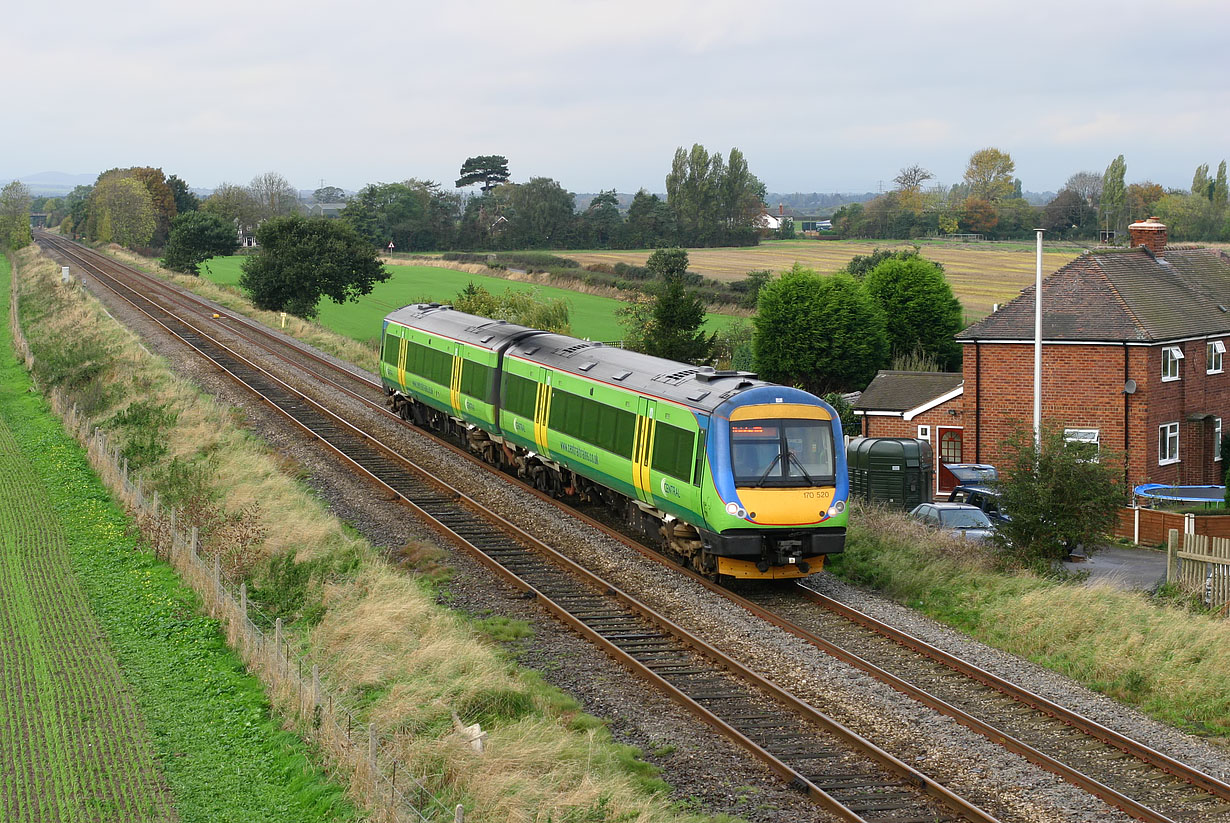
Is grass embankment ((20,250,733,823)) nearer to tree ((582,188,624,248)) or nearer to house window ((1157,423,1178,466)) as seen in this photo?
house window ((1157,423,1178,466))

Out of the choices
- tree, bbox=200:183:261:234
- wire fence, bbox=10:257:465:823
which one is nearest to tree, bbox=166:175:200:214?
tree, bbox=200:183:261:234

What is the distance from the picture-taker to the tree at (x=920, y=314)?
53625 mm

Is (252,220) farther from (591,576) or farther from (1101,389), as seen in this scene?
(591,576)

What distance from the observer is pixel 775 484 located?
55.1 ft

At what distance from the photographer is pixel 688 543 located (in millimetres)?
18219

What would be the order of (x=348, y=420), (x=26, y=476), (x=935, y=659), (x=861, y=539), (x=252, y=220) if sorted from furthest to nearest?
1. (x=252, y=220)
2. (x=348, y=420)
3. (x=26, y=476)
4. (x=861, y=539)
5. (x=935, y=659)

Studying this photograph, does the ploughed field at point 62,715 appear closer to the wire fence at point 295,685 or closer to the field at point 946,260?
the wire fence at point 295,685

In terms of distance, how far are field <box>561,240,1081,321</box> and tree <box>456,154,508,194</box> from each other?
49691 millimetres

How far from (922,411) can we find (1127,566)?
11742 millimetres

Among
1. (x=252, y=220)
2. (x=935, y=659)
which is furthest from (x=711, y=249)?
(x=935, y=659)

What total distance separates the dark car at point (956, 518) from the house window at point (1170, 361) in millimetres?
11029

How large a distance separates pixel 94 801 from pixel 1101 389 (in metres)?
28.5

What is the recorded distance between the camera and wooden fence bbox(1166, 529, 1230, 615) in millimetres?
17031

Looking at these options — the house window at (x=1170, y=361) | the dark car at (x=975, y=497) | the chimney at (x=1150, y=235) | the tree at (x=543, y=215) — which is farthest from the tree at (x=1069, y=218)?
the dark car at (x=975, y=497)
